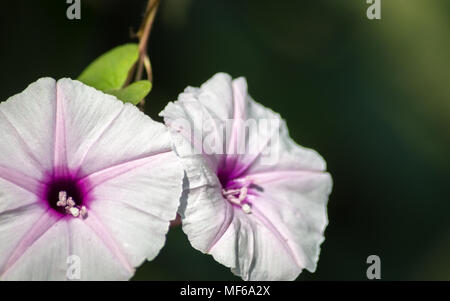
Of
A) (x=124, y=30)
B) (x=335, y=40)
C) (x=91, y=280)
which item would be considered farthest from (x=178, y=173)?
(x=335, y=40)

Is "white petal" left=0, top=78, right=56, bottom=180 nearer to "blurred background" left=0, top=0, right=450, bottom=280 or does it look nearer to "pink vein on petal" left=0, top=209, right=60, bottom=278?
"pink vein on petal" left=0, top=209, right=60, bottom=278

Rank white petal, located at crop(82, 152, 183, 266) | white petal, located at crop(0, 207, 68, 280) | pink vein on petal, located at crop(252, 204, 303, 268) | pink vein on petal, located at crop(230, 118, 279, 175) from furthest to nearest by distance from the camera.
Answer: pink vein on petal, located at crop(230, 118, 279, 175) < pink vein on petal, located at crop(252, 204, 303, 268) < white petal, located at crop(82, 152, 183, 266) < white petal, located at crop(0, 207, 68, 280)

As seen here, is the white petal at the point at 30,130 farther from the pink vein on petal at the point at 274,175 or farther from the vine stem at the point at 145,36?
the pink vein on petal at the point at 274,175

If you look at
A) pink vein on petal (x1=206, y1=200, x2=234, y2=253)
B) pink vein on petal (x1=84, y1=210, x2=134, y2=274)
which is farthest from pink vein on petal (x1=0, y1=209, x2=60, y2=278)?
pink vein on petal (x1=206, y1=200, x2=234, y2=253)

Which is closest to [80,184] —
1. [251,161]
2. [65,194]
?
[65,194]

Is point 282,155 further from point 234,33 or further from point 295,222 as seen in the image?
point 234,33

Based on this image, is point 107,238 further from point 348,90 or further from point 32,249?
point 348,90

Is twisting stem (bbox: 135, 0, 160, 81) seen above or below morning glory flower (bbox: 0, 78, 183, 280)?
above
